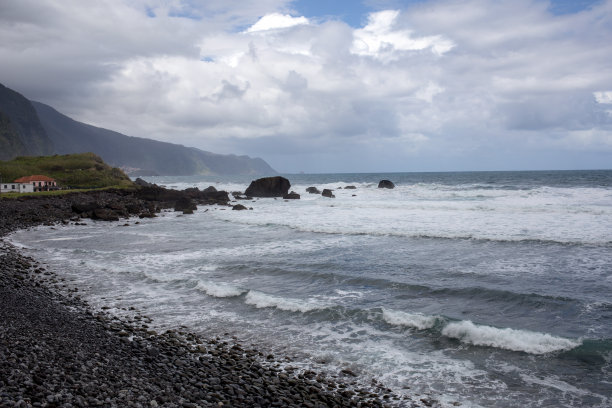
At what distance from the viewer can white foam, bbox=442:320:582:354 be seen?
28.9 ft

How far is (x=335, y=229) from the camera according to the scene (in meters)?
27.4

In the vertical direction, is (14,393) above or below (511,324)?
above

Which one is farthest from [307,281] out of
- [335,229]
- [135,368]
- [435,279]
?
[335,229]

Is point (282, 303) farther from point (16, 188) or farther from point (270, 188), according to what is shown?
point (16, 188)

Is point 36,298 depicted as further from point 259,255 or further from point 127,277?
point 259,255

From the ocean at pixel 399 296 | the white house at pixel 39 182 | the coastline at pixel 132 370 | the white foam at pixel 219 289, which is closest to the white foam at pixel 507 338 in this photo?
the ocean at pixel 399 296

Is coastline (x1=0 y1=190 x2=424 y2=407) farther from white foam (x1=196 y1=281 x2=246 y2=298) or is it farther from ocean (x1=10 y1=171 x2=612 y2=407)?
white foam (x1=196 y1=281 x2=246 y2=298)

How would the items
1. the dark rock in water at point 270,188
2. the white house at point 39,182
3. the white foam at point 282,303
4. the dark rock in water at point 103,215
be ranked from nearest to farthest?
1. the white foam at point 282,303
2. the dark rock in water at point 103,215
3. the white house at point 39,182
4. the dark rock in water at point 270,188

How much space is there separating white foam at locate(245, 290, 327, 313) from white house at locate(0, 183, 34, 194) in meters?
58.2

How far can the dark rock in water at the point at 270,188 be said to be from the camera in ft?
204

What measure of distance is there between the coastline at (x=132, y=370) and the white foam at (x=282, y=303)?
2.68 metres

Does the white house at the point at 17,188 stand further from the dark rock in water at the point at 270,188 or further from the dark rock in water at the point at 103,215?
the dark rock in water at the point at 270,188

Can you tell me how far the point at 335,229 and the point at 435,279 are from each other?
13263 mm

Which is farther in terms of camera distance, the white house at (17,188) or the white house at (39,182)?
the white house at (39,182)
